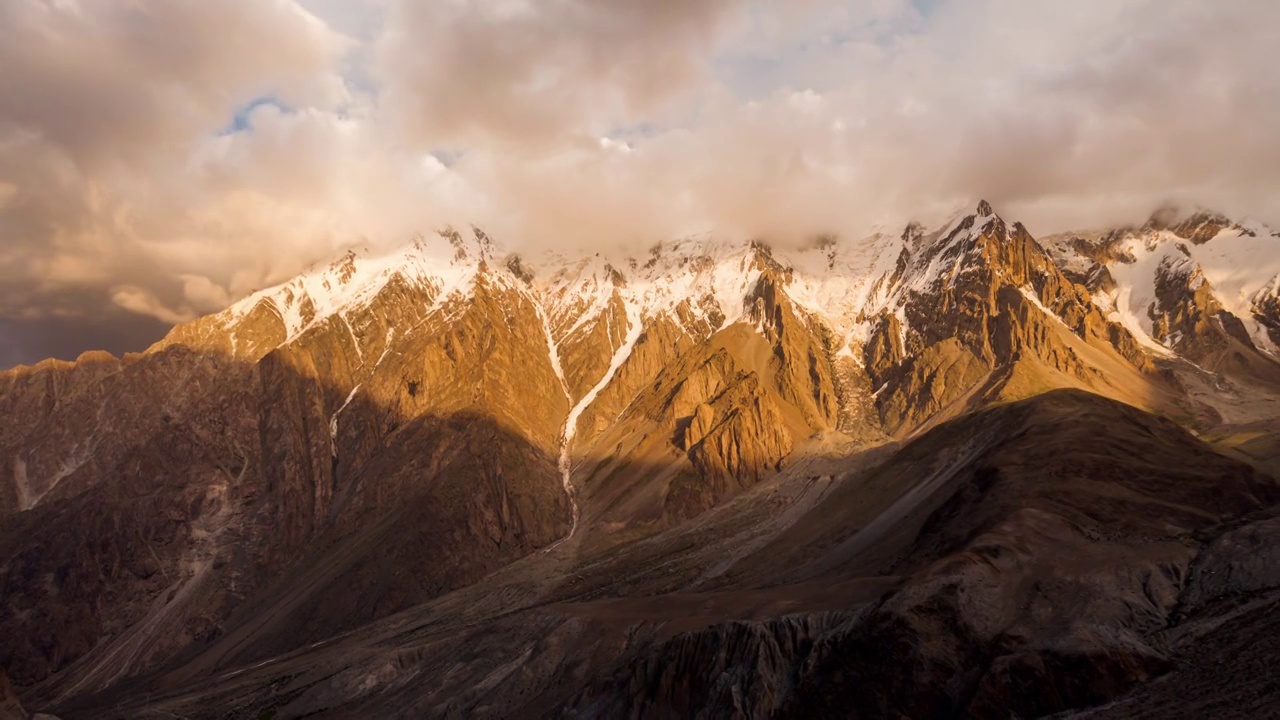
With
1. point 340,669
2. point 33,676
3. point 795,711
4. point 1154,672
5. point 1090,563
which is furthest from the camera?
point 33,676

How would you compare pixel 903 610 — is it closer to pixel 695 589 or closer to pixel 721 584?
pixel 721 584

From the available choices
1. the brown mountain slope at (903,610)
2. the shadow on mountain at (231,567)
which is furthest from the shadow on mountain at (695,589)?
the shadow on mountain at (231,567)

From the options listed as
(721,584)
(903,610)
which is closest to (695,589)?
(721,584)

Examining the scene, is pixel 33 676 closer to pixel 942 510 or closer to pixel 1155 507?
pixel 942 510

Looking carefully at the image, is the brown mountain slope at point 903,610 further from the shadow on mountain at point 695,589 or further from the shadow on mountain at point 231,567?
the shadow on mountain at point 231,567

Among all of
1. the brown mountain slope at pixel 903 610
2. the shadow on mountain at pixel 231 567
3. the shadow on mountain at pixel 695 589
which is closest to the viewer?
the brown mountain slope at pixel 903 610

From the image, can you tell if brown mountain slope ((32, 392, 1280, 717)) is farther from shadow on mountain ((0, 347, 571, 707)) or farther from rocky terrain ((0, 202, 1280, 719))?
shadow on mountain ((0, 347, 571, 707))

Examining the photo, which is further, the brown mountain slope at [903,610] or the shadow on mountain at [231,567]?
the shadow on mountain at [231,567]

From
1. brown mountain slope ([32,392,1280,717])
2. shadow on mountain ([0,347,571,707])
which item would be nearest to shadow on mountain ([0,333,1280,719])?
brown mountain slope ([32,392,1280,717])

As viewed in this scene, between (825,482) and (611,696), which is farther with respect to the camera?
(825,482)

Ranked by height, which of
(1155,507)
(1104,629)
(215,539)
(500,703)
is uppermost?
(215,539)

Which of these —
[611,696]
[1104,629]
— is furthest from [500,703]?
[1104,629]
